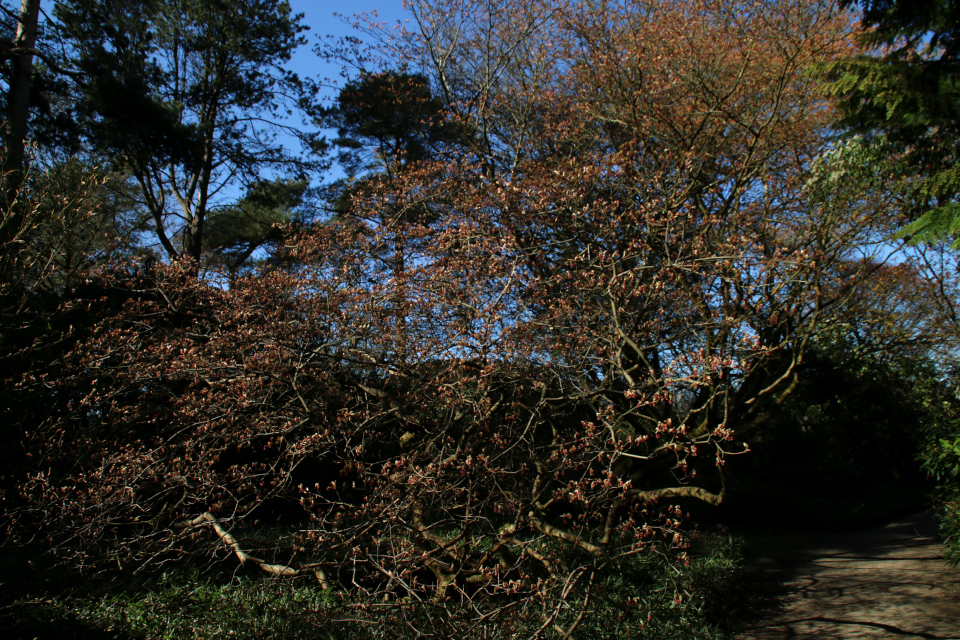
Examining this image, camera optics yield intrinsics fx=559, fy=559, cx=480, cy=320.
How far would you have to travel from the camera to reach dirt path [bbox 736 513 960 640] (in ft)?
16.0

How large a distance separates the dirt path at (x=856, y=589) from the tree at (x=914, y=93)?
3.41 m

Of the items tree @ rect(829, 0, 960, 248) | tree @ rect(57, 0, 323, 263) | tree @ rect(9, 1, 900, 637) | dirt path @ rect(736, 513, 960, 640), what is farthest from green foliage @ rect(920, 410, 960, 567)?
tree @ rect(57, 0, 323, 263)

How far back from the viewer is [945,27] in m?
5.49

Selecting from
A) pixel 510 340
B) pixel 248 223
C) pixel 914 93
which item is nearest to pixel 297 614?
pixel 510 340

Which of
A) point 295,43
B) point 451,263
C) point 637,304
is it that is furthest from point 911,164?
point 295,43

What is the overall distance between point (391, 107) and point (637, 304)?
7655 mm

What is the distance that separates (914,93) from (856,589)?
16.5 ft

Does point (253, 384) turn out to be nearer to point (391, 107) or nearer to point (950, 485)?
point (950, 485)

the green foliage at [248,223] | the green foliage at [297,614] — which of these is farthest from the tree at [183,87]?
the green foliage at [297,614]

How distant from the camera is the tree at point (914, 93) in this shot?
5273mm

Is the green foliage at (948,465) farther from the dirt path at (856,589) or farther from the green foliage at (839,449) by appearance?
the green foliage at (839,449)

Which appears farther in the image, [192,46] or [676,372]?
[192,46]

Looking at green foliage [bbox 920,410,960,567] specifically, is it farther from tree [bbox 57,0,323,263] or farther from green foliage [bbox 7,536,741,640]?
tree [bbox 57,0,323,263]

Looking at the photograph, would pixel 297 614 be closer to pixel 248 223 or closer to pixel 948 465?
pixel 948 465
